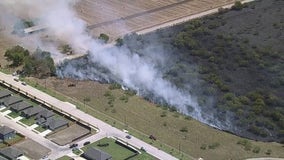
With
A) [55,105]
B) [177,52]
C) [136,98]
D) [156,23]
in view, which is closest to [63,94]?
[55,105]

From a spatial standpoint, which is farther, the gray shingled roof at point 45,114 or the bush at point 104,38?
the bush at point 104,38

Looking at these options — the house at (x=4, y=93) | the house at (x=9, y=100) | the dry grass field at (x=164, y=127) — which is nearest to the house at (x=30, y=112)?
the house at (x=9, y=100)

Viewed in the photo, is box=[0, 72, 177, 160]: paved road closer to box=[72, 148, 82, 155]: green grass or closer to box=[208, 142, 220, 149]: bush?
box=[72, 148, 82, 155]: green grass

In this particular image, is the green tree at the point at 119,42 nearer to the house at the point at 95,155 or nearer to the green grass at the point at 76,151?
the green grass at the point at 76,151

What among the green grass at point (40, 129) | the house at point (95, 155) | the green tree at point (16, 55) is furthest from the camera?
the green tree at point (16, 55)

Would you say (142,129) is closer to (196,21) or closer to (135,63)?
(135,63)

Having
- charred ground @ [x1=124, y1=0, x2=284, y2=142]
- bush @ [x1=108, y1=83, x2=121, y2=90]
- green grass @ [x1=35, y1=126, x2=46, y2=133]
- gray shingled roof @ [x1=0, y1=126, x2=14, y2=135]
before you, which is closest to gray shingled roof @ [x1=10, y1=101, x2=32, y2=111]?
green grass @ [x1=35, y1=126, x2=46, y2=133]

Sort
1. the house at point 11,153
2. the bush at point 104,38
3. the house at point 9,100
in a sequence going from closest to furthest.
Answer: the house at point 11,153 → the house at point 9,100 → the bush at point 104,38

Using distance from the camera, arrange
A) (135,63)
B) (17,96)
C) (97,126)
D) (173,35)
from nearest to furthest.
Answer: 1. (97,126)
2. (17,96)
3. (135,63)
4. (173,35)
